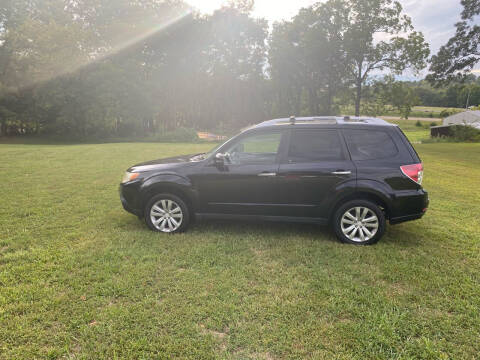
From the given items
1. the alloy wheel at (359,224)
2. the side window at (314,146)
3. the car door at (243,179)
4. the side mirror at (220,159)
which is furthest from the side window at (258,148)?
the alloy wheel at (359,224)

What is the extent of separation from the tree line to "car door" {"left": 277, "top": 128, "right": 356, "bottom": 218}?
33027 mm

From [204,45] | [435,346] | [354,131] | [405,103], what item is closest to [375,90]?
[405,103]

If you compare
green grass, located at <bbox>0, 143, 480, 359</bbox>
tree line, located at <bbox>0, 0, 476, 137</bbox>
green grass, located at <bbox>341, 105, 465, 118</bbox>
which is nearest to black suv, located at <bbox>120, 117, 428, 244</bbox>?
green grass, located at <bbox>0, 143, 480, 359</bbox>

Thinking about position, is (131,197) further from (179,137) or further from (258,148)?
(179,137)

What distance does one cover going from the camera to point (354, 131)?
456cm

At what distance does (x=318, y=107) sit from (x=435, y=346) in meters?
43.2

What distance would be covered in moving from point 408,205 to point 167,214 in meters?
3.75

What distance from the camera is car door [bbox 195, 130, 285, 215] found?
4625mm

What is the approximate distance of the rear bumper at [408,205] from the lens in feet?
14.4

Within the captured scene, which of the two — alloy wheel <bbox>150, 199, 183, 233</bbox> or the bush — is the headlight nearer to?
alloy wheel <bbox>150, 199, 183, 233</bbox>

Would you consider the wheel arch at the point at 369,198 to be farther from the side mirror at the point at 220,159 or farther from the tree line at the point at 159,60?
the tree line at the point at 159,60

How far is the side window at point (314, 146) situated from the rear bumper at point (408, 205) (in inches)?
42.4

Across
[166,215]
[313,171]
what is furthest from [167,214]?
[313,171]

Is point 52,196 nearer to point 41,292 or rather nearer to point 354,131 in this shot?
point 41,292
